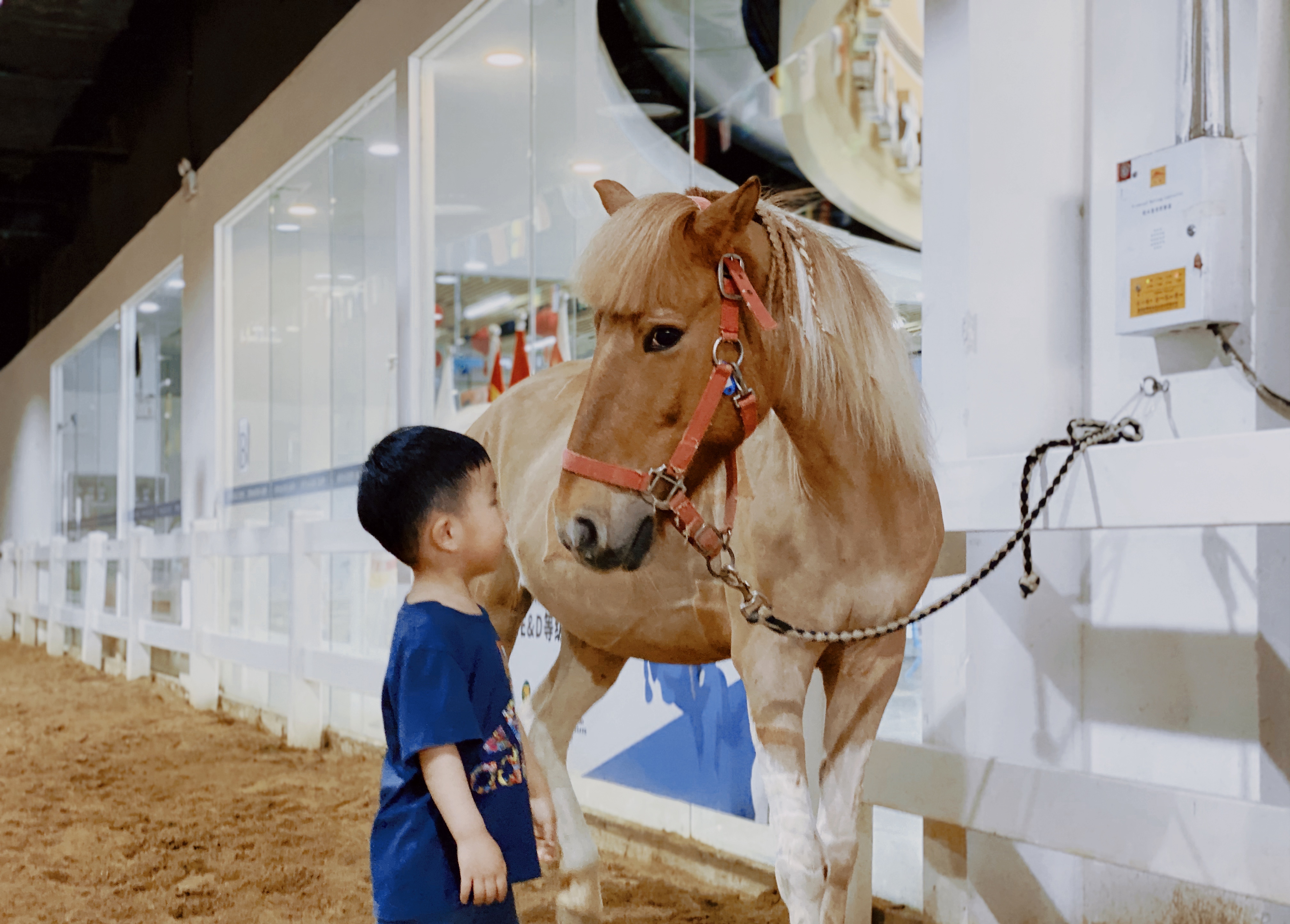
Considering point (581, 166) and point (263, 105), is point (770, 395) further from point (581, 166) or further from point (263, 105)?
point (263, 105)

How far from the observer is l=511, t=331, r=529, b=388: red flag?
428 centimetres

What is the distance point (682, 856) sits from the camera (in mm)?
2986

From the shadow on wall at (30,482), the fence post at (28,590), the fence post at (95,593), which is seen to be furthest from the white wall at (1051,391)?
the shadow on wall at (30,482)

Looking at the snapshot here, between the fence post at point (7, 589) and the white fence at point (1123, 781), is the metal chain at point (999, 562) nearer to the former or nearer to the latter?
the white fence at point (1123, 781)

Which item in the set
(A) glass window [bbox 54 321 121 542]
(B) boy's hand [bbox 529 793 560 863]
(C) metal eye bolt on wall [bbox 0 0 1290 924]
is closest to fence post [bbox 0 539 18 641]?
(A) glass window [bbox 54 321 121 542]

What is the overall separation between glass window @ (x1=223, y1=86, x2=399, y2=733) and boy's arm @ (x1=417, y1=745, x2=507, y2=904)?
354 centimetres

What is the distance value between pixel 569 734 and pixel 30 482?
13.5 metres

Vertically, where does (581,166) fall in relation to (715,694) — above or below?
above

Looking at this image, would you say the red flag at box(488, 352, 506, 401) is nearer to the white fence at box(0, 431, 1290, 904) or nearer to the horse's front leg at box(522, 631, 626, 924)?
the horse's front leg at box(522, 631, 626, 924)

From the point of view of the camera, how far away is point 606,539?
1.43 metres

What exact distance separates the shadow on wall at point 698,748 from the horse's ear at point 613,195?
154 centimetres

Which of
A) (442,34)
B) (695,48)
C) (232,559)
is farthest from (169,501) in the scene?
(695,48)

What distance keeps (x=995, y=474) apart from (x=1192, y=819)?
59cm

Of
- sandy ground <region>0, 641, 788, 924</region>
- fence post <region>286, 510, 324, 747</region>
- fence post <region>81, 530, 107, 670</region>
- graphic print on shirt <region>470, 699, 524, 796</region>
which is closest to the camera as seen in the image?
graphic print on shirt <region>470, 699, 524, 796</region>
